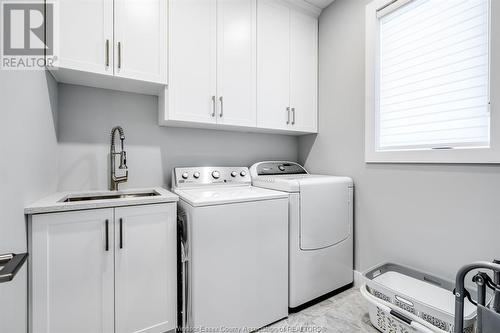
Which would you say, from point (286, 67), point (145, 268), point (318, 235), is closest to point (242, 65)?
point (286, 67)

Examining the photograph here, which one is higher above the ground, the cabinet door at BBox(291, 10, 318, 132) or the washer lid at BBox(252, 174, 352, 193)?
the cabinet door at BBox(291, 10, 318, 132)

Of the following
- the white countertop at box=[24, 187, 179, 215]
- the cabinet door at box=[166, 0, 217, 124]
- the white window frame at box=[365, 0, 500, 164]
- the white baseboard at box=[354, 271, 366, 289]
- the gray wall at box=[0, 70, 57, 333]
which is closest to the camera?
the gray wall at box=[0, 70, 57, 333]

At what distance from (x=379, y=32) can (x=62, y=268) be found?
270 centimetres

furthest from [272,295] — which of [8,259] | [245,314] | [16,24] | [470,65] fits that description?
[16,24]

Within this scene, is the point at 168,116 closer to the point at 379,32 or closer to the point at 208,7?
the point at 208,7

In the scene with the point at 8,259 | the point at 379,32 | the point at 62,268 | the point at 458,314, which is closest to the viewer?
the point at 8,259

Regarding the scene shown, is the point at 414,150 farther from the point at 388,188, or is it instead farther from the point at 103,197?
the point at 103,197

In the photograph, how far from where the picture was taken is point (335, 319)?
1.66 meters

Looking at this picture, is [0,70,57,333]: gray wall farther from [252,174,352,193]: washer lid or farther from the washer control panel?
[252,174,352,193]: washer lid

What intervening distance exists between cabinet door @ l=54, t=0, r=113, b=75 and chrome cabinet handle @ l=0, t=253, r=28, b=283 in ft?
3.63

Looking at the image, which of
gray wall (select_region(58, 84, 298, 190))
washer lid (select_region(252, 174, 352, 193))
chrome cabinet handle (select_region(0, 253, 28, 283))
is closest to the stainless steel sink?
gray wall (select_region(58, 84, 298, 190))

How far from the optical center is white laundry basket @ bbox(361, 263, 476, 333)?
123 cm

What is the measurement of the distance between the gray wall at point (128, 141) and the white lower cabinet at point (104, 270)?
1.99 ft

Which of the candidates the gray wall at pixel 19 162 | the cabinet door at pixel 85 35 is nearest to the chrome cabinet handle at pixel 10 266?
the gray wall at pixel 19 162
